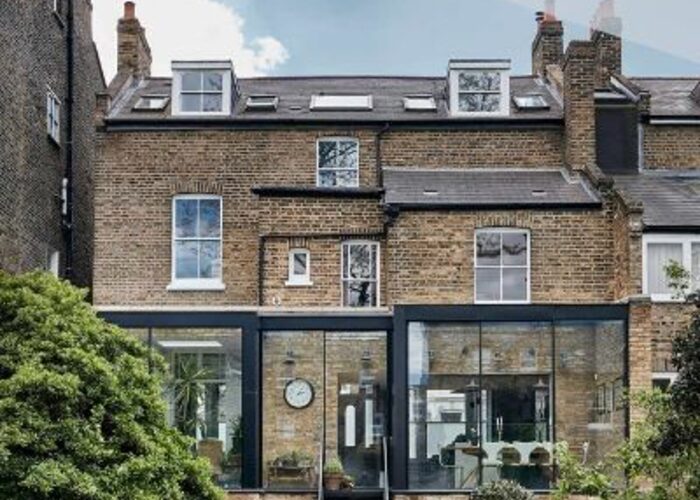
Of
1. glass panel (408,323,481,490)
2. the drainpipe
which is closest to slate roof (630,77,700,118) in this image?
glass panel (408,323,481,490)

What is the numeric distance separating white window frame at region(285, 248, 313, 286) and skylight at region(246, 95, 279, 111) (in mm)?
4403

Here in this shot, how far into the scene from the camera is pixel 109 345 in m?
21.7

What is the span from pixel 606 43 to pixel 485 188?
24.5ft

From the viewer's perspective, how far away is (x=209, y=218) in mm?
31625

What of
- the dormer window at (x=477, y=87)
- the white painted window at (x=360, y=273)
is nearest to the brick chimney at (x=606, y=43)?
the dormer window at (x=477, y=87)

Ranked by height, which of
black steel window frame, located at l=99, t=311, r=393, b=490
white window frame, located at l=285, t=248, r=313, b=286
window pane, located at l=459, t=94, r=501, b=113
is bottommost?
black steel window frame, located at l=99, t=311, r=393, b=490

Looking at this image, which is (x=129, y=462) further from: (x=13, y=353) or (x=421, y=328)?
(x=421, y=328)

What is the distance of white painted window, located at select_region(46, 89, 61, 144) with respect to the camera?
31453 mm

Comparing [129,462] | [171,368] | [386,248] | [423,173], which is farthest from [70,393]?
[423,173]

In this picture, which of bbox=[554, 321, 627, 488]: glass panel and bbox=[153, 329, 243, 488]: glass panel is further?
bbox=[153, 329, 243, 488]: glass panel

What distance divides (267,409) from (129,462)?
26.0ft

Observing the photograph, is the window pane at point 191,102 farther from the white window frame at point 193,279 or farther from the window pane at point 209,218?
the window pane at point 209,218

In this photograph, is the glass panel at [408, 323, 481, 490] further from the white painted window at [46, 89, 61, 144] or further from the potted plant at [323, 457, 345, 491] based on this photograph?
the white painted window at [46, 89, 61, 144]

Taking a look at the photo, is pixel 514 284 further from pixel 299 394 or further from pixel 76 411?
pixel 76 411
